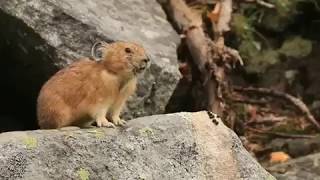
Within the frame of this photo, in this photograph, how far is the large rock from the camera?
25.6 feet

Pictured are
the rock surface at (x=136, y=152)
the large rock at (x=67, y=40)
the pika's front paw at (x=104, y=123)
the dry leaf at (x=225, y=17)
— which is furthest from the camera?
the dry leaf at (x=225, y=17)

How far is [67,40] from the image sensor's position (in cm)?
787

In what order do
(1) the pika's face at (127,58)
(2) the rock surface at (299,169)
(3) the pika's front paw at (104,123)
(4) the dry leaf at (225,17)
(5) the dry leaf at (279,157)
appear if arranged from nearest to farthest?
(3) the pika's front paw at (104,123)
(1) the pika's face at (127,58)
(2) the rock surface at (299,169)
(5) the dry leaf at (279,157)
(4) the dry leaf at (225,17)

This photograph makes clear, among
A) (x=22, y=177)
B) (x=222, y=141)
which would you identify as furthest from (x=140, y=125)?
(x=22, y=177)

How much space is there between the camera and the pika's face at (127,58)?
21.7ft

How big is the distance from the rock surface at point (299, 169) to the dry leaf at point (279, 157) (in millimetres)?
397

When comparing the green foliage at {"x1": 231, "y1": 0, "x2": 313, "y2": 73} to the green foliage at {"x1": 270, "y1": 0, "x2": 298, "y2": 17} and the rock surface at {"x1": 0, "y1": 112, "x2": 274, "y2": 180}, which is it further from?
the rock surface at {"x1": 0, "y1": 112, "x2": 274, "y2": 180}

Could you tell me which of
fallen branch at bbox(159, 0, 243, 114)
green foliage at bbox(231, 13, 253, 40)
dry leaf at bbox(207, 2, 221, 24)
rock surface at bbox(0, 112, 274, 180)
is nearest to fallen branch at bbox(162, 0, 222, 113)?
fallen branch at bbox(159, 0, 243, 114)

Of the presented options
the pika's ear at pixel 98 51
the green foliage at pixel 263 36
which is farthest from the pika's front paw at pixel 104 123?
the green foliage at pixel 263 36

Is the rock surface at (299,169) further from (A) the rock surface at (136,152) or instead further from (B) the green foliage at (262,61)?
(B) the green foliage at (262,61)

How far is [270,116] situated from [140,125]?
15.2ft

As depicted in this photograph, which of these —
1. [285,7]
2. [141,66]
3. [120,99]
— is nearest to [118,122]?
[120,99]

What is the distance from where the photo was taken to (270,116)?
10484 millimetres

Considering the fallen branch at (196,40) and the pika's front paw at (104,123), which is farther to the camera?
the fallen branch at (196,40)
